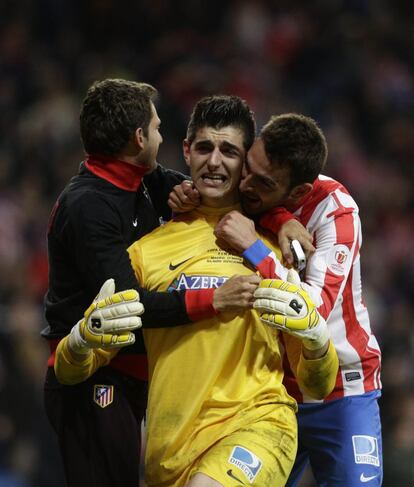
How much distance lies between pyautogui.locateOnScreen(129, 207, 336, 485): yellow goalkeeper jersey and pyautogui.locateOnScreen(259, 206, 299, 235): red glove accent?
23cm

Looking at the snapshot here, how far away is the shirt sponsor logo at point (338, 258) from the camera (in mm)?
4355

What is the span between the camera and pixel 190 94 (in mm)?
10633

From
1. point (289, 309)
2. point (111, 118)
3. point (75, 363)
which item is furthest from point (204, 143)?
point (75, 363)

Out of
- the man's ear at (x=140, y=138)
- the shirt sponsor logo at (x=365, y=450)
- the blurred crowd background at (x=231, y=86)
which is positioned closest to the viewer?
the man's ear at (x=140, y=138)

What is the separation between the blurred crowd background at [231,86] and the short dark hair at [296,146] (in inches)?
154

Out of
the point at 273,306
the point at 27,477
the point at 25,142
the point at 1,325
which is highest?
the point at 273,306

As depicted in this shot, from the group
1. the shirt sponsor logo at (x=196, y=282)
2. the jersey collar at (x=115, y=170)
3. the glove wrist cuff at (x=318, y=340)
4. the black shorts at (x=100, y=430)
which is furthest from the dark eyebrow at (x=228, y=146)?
the black shorts at (x=100, y=430)

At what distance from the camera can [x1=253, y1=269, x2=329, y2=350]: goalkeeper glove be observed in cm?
385

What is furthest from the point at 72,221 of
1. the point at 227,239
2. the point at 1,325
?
the point at 1,325

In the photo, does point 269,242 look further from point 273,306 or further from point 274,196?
point 273,306

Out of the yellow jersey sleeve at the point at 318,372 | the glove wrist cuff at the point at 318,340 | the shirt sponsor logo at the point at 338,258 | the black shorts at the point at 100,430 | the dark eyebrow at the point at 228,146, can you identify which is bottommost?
the black shorts at the point at 100,430

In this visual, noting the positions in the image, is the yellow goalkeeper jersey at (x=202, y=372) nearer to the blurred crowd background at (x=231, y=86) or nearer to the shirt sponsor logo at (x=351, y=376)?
the shirt sponsor logo at (x=351, y=376)

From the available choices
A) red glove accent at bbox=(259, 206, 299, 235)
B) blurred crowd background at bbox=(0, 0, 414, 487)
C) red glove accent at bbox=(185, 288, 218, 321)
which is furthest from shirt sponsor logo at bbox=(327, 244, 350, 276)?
blurred crowd background at bbox=(0, 0, 414, 487)

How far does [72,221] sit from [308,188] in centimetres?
93
